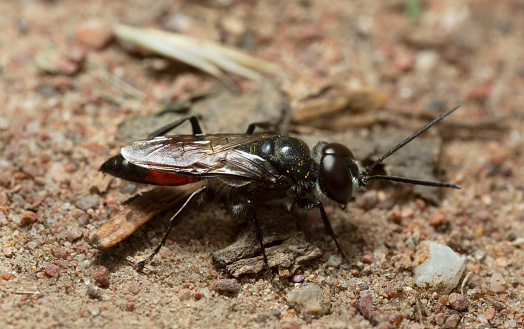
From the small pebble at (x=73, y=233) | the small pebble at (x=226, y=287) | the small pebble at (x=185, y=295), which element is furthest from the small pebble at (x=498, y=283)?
the small pebble at (x=73, y=233)

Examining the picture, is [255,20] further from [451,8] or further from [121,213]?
[121,213]

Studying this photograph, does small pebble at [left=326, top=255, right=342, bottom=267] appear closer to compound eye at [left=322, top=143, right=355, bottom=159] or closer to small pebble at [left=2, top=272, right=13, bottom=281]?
compound eye at [left=322, top=143, right=355, bottom=159]

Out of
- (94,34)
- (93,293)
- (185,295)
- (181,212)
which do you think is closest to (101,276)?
(93,293)

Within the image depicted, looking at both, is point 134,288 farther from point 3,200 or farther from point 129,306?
point 3,200

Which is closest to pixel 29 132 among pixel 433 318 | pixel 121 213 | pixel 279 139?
pixel 121 213

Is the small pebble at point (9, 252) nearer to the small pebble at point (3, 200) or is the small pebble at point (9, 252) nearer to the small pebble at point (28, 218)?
the small pebble at point (28, 218)

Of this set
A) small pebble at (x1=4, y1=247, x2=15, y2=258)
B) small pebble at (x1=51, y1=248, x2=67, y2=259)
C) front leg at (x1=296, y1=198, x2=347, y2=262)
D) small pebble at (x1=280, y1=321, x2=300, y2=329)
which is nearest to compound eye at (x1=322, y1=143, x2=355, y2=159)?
front leg at (x1=296, y1=198, x2=347, y2=262)
